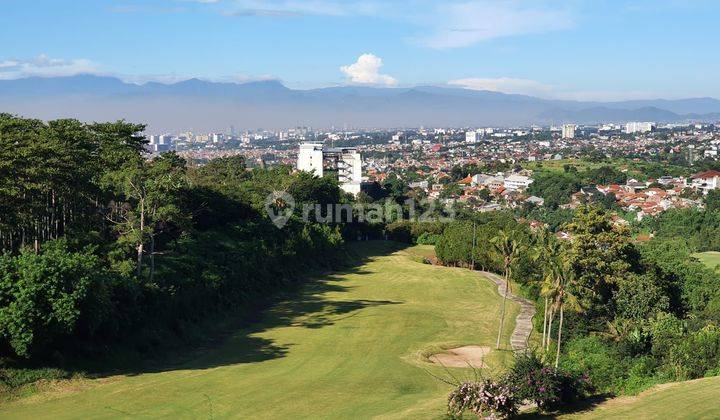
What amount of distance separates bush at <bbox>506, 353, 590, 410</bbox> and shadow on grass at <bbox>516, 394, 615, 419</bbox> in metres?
0.20

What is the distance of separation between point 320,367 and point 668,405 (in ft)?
44.8

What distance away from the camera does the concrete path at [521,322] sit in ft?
113

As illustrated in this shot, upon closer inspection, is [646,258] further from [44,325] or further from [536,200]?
[536,200]

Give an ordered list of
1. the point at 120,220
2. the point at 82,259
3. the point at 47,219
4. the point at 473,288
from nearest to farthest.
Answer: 1. the point at 82,259
2. the point at 47,219
3. the point at 120,220
4. the point at 473,288

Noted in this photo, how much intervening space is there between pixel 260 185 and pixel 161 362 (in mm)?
37306

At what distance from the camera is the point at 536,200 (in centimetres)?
11538

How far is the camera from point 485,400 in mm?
18422

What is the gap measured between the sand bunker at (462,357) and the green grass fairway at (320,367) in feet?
1.99

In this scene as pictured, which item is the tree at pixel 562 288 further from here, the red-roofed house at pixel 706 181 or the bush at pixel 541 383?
the red-roofed house at pixel 706 181

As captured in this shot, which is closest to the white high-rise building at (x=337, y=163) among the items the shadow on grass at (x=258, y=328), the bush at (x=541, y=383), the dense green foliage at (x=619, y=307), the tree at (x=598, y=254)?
the shadow on grass at (x=258, y=328)

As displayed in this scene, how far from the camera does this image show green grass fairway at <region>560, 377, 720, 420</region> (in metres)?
18.3

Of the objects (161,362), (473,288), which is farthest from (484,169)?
(161,362)

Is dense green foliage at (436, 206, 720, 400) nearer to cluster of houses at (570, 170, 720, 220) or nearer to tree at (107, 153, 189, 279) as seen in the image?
tree at (107, 153, 189, 279)

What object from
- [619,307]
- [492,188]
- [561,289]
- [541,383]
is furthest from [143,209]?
[492,188]
